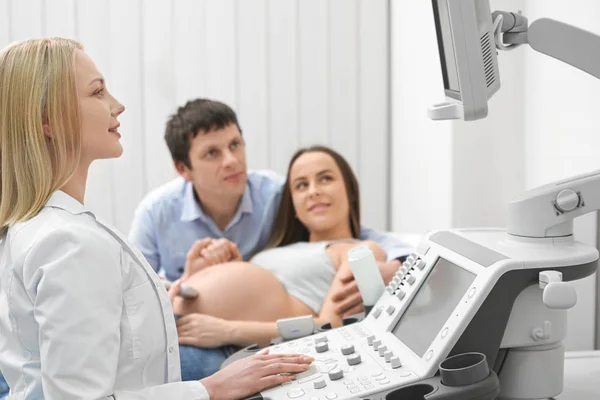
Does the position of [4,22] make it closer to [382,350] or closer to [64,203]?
[64,203]

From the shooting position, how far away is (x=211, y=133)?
240 centimetres

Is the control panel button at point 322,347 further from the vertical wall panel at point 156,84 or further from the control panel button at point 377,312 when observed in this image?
the vertical wall panel at point 156,84

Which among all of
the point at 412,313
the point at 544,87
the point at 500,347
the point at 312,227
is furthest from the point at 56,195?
the point at 544,87

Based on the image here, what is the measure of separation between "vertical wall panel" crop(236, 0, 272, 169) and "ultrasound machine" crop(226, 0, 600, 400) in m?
2.05

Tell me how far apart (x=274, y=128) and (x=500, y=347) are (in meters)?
2.32

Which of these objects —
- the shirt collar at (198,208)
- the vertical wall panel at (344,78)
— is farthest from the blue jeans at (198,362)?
the vertical wall panel at (344,78)

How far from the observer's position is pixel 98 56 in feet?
10.3

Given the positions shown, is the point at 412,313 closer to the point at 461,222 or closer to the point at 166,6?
the point at 461,222

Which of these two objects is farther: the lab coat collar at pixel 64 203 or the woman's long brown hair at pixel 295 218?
the woman's long brown hair at pixel 295 218

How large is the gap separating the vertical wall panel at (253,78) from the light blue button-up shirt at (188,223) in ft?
2.29

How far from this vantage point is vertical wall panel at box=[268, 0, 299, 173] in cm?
329

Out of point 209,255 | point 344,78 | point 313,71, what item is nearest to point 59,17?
point 313,71

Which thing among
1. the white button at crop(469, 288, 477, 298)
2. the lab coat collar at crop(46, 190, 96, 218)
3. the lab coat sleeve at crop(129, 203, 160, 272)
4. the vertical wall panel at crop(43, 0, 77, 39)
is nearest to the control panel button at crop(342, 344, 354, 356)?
the white button at crop(469, 288, 477, 298)

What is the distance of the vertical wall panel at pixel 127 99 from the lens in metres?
3.16
